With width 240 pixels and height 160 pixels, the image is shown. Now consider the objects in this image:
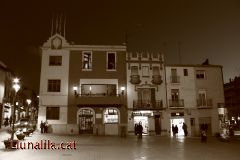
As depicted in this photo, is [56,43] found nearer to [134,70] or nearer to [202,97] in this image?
[134,70]

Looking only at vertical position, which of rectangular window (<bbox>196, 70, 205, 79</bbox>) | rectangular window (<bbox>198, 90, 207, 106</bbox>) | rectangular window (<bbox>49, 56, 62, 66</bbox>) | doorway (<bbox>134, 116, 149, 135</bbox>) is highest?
rectangular window (<bbox>49, 56, 62, 66</bbox>)

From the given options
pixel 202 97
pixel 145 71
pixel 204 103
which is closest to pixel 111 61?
pixel 145 71

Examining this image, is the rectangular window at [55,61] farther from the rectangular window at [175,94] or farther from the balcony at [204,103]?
the balcony at [204,103]

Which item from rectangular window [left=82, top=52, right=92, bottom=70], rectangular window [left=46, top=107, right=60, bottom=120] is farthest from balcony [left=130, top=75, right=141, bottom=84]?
rectangular window [left=46, top=107, right=60, bottom=120]

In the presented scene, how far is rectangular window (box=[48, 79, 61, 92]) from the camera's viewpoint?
36.3 meters

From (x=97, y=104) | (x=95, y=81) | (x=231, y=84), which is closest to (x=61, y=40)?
(x=95, y=81)

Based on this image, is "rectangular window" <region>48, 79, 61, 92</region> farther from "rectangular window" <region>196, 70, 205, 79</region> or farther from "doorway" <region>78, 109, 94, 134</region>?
"rectangular window" <region>196, 70, 205, 79</region>

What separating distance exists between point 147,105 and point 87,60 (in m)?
10.5

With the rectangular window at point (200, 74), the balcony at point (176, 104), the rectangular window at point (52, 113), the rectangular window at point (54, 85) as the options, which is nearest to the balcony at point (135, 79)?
the balcony at point (176, 104)

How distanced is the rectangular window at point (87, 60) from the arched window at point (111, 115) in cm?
645

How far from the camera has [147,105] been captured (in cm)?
3834

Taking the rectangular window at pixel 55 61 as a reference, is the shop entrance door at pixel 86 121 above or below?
below

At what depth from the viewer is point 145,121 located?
38.6 metres

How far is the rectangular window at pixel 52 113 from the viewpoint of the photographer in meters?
35.5
